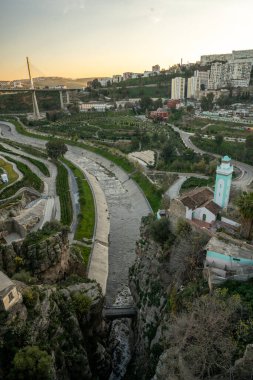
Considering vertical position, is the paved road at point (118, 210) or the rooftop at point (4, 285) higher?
the rooftop at point (4, 285)

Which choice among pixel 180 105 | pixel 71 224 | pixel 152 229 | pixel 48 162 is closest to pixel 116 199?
pixel 71 224

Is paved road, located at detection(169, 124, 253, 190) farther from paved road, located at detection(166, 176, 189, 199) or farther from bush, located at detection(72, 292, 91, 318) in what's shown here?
bush, located at detection(72, 292, 91, 318)

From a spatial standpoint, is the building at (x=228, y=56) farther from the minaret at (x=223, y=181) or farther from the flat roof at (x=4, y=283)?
the flat roof at (x=4, y=283)

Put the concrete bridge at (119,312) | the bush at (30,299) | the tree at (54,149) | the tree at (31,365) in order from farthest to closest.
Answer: the tree at (54,149) < the concrete bridge at (119,312) < the bush at (30,299) < the tree at (31,365)

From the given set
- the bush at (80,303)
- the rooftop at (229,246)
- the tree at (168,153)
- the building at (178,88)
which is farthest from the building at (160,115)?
the bush at (80,303)

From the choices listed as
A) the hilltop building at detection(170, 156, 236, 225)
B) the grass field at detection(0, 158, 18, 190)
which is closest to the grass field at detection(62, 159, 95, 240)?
the grass field at detection(0, 158, 18, 190)

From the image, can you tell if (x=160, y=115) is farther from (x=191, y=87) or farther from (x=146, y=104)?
(x=191, y=87)

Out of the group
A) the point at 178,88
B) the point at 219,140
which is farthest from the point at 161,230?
the point at 178,88
